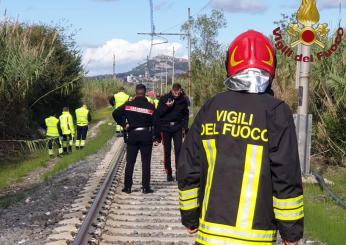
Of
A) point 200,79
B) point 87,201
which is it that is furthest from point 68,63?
point 87,201

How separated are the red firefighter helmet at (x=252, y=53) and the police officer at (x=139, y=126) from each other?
6499mm

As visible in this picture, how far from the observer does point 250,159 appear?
2.92 metres

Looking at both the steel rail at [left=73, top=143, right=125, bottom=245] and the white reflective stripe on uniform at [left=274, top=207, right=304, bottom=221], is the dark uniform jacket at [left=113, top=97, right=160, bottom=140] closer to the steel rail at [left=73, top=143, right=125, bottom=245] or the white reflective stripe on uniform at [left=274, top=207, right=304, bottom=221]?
the steel rail at [left=73, top=143, right=125, bottom=245]

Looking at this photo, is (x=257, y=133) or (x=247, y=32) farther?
(x=247, y=32)

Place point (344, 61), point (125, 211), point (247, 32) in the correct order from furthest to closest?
point (344, 61)
point (125, 211)
point (247, 32)

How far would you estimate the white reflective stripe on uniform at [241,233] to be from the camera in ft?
9.52

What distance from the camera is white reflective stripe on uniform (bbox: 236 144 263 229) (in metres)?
2.91

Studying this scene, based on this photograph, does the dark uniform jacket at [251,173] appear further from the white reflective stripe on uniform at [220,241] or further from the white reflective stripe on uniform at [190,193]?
the white reflective stripe on uniform at [190,193]

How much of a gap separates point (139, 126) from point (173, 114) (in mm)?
954

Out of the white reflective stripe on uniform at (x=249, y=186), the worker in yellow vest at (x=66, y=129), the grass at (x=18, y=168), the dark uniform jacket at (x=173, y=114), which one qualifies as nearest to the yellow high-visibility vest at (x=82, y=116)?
the worker in yellow vest at (x=66, y=129)

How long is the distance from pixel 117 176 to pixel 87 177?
71 cm

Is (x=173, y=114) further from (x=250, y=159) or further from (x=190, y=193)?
(x=250, y=159)

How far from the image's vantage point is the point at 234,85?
10.0ft

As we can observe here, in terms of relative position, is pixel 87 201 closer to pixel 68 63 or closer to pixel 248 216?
pixel 248 216
